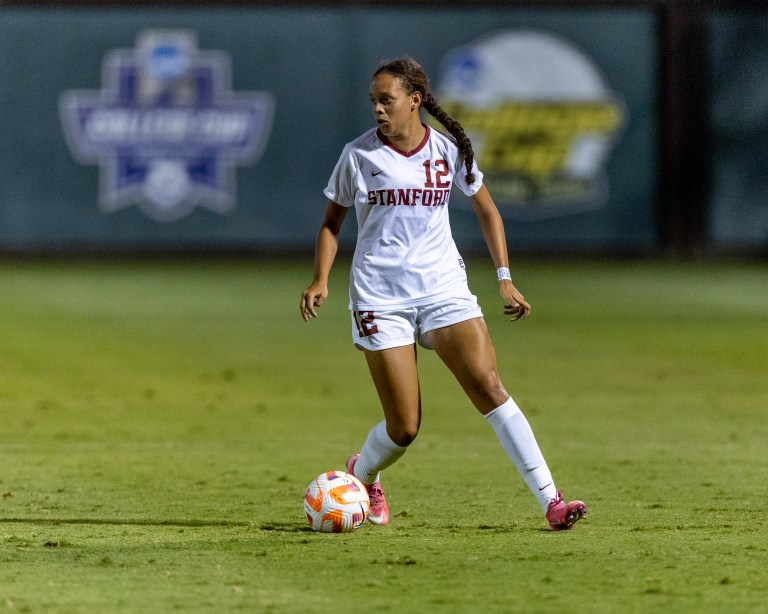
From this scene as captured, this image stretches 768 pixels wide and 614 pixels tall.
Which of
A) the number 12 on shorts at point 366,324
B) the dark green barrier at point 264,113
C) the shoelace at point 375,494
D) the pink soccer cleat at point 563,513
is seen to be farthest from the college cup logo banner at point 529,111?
the pink soccer cleat at point 563,513

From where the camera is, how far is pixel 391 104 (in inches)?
275

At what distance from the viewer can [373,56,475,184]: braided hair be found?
7.02 metres

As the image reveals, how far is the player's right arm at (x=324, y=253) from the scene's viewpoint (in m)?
7.05

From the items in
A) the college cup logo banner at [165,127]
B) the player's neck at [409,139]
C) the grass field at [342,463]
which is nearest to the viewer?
the grass field at [342,463]

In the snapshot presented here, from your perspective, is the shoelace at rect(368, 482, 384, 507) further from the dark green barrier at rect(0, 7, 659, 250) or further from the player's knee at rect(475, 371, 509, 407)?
the dark green barrier at rect(0, 7, 659, 250)

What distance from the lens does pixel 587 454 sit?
9.89m

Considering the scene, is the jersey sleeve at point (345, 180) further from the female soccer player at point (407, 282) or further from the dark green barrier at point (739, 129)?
the dark green barrier at point (739, 129)

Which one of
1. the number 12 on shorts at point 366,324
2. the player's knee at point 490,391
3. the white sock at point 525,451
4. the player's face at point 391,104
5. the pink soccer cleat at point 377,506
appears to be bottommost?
the pink soccer cleat at point 377,506

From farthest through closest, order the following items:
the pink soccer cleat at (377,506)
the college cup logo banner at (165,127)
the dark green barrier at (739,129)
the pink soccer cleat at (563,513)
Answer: the dark green barrier at (739,129)
the college cup logo banner at (165,127)
the pink soccer cleat at (377,506)
the pink soccer cleat at (563,513)

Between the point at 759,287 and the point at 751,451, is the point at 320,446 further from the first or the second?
the point at 759,287

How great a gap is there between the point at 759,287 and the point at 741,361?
999cm

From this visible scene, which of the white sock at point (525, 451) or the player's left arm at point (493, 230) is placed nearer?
the white sock at point (525, 451)

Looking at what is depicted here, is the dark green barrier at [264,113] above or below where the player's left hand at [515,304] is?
below

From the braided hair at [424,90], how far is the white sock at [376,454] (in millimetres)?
1265
